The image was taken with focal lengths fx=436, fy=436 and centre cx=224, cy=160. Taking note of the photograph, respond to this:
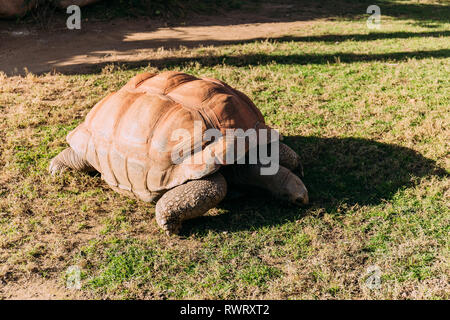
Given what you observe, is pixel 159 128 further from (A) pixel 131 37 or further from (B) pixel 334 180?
(A) pixel 131 37

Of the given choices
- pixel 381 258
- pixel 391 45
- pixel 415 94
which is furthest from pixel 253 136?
pixel 391 45

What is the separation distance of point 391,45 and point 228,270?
700 cm

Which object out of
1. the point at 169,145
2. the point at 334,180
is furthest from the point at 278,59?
the point at 169,145

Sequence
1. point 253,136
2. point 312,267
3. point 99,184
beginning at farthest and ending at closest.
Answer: point 99,184 → point 253,136 → point 312,267

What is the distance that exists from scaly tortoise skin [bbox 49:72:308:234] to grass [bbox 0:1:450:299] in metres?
0.25

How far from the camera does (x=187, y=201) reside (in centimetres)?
330

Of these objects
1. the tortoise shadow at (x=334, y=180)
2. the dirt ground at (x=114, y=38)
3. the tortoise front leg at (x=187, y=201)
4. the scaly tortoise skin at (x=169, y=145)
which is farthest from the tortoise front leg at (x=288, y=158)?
the dirt ground at (x=114, y=38)

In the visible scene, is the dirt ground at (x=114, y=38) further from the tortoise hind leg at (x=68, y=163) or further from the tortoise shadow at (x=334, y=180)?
the tortoise shadow at (x=334, y=180)

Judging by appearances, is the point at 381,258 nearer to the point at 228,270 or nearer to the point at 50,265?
the point at 228,270

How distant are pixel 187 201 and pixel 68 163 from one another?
1521 millimetres

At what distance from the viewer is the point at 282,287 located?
2908mm

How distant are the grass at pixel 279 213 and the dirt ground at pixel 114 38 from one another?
120cm

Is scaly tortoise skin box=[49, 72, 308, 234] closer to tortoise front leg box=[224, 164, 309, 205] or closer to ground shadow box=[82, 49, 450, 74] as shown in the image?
tortoise front leg box=[224, 164, 309, 205]

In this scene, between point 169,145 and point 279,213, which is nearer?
point 169,145
